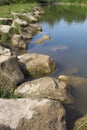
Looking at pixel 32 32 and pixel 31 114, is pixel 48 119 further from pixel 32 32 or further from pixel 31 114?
pixel 32 32

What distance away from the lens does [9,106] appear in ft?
25.5

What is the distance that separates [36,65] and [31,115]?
594 centimetres

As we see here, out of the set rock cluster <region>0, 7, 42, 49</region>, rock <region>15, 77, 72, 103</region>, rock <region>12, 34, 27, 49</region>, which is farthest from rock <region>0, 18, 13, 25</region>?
rock <region>15, 77, 72, 103</region>

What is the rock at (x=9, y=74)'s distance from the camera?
10.9 metres

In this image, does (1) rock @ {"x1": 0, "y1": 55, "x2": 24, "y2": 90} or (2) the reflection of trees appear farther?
(2) the reflection of trees

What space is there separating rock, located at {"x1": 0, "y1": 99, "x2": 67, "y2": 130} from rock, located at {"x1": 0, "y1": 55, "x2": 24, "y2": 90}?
112 inches

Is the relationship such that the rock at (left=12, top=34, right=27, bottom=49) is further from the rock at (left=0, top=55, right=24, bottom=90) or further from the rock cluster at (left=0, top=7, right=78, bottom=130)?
the rock at (left=0, top=55, right=24, bottom=90)

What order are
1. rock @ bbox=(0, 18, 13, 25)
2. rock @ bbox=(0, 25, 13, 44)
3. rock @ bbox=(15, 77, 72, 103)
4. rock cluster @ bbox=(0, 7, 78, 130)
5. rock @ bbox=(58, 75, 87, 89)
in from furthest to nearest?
rock @ bbox=(0, 18, 13, 25) < rock @ bbox=(0, 25, 13, 44) < rock @ bbox=(58, 75, 87, 89) < rock @ bbox=(15, 77, 72, 103) < rock cluster @ bbox=(0, 7, 78, 130)

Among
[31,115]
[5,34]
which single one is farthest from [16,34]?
[31,115]

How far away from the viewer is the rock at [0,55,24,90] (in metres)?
10.9

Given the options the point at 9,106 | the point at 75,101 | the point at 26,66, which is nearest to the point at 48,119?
the point at 9,106

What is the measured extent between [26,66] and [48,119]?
5808 millimetres

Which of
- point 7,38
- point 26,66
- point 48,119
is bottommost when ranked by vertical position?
point 7,38

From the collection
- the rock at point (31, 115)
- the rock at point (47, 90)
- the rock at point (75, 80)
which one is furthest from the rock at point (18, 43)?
the rock at point (31, 115)
